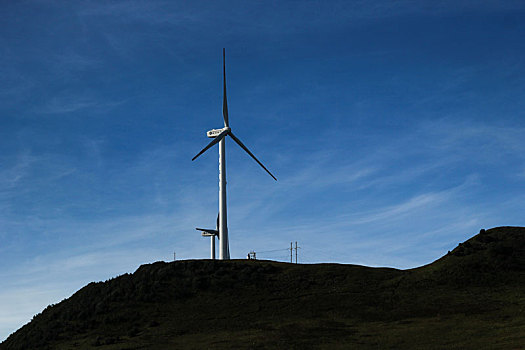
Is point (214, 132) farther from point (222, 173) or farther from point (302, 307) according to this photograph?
point (302, 307)

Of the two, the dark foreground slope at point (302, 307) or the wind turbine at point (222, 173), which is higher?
the wind turbine at point (222, 173)

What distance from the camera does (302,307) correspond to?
223 feet

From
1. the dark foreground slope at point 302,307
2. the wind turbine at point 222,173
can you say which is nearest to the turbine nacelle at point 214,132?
the wind turbine at point 222,173

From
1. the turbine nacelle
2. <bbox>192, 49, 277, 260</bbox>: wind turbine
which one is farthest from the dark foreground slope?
the turbine nacelle

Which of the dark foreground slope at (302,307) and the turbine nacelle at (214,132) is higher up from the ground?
the turbine nacelle at (214,132)

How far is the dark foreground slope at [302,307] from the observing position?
180 ft

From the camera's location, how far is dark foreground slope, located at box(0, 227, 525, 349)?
54906 mm

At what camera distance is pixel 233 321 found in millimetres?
64438

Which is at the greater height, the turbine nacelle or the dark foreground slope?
the turbine nacelle

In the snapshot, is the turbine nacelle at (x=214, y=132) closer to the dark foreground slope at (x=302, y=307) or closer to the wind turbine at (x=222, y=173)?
the wind turbine at (x=222, y=173)

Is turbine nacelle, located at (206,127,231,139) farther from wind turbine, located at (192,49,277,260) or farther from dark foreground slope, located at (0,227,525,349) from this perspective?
dark foreground slope, located at (0,227,525,349)

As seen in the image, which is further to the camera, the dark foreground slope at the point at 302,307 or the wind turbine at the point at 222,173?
the wind turbine at the point at 222,173

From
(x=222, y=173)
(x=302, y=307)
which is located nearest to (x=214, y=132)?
(x=222, y=173)

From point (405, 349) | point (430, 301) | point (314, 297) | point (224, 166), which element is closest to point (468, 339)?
point (405, 349)
